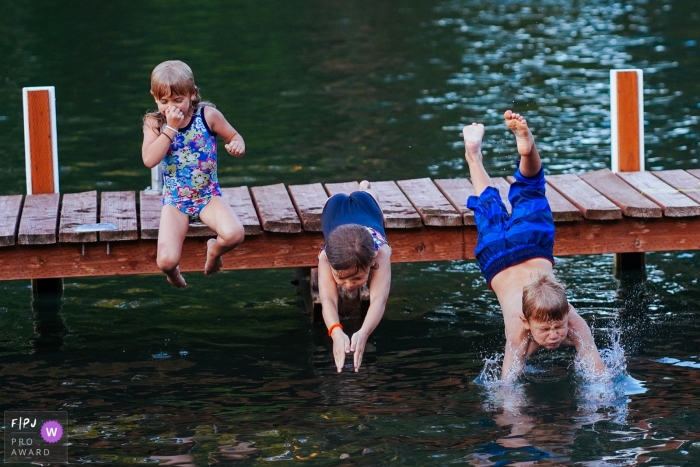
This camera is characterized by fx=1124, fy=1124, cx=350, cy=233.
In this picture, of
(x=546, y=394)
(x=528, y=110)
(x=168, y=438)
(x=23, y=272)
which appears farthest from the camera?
(x=528, y=110)

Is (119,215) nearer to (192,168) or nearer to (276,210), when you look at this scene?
(276,210)

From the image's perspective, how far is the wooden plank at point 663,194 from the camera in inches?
371

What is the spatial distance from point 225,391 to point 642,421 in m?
3.15

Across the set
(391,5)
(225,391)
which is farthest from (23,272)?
(391,5)

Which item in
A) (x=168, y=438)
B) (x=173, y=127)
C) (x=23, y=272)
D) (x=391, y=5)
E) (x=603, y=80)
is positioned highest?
(x=391, y=5)

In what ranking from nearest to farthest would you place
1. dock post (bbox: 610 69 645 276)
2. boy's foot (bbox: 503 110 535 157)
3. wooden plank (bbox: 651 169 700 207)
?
boy's foot (bbox: 503 110 535 157)
wooden plank (bbox: 651 169 700 207)
dock post (bbox: 610 69 645 276)

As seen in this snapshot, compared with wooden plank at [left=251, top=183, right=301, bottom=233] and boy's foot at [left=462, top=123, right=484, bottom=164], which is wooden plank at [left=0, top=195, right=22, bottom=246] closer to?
wooden plank at [left=251, top=183, right=301, bottom=233]

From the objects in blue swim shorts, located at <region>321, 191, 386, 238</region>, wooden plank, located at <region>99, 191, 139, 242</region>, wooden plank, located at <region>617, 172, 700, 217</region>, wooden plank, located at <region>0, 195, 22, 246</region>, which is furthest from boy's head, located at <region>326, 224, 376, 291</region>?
wooden plank, located at <region>617, 172, 700, 217</region>

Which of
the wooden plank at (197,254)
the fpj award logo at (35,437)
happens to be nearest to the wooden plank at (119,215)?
the wooden plank at (197,254)

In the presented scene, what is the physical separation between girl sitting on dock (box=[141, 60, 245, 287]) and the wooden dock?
0.58m

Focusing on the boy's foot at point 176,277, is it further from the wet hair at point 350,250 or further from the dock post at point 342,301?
the wet hair at point 350,250

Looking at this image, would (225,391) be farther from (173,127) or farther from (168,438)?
(173,127)

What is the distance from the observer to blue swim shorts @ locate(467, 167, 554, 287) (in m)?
8.15

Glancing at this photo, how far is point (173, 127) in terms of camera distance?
8023mm
